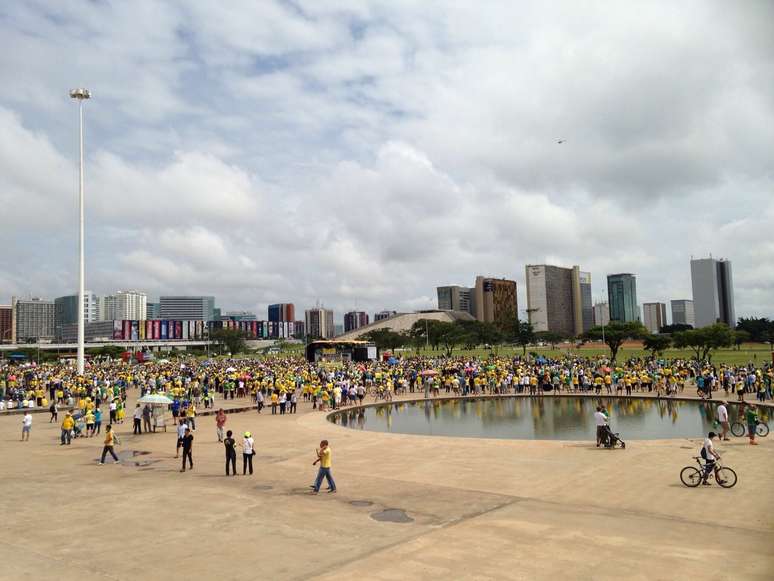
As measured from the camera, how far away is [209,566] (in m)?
8.93

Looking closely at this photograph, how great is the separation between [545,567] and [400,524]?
3.13 metres

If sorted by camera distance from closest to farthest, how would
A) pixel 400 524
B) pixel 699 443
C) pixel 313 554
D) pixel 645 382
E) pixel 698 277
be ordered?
pixel 313 554, pixel 400 524, pixel 699 443, pixel 645 382, pixel 698 277

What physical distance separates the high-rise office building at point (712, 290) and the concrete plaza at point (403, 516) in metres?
177

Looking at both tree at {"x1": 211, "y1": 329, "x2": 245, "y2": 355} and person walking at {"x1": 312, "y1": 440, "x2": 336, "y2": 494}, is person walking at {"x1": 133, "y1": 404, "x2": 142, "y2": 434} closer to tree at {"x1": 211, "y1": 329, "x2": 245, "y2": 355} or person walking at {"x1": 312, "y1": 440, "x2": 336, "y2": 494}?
person walking at {"x1": 312, "y1": 440, "x2": 336, "y2": 494}

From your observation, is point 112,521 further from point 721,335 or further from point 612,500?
point 721,335

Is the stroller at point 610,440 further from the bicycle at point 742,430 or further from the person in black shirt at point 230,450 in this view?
the person in black shirt at point 230,450

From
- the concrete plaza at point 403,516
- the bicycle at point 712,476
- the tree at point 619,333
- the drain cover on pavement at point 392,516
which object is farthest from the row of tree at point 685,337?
the drain cover on pavement at point 392,516

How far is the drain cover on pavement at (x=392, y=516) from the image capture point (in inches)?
437

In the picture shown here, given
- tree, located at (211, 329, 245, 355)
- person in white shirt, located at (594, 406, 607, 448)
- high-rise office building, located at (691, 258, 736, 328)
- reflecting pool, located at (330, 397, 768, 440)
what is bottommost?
reflecting pool, located at (330, 397, 768, 440)

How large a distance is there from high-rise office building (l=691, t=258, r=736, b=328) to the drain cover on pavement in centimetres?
18501

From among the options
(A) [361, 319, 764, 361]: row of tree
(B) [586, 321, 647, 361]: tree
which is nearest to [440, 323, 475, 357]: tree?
(A) [361, 319, 764, 361]: row of tree

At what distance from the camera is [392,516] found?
1135cm

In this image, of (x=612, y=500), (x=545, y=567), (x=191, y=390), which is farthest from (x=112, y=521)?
(x=191, y=390)

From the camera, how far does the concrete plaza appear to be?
8.74 metres
